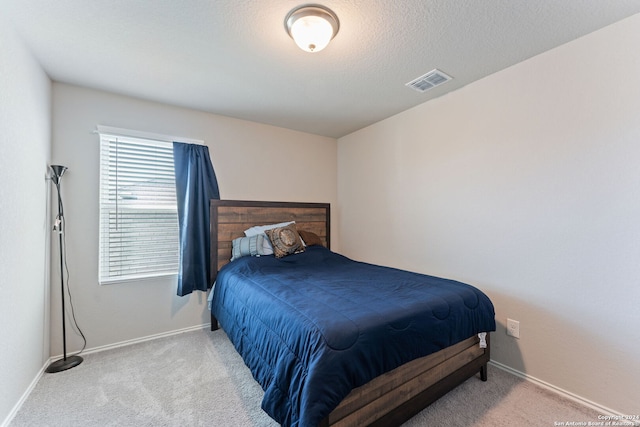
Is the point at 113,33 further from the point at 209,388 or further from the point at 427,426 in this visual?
the point at 427,426

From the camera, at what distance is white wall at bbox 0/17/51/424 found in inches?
62.2

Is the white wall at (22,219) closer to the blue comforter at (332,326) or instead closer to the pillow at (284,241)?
the blue comforter at (332,326)

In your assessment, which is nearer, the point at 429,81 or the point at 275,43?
the point at 275,43

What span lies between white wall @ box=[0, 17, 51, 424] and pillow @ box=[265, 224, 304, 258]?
189 centimetres

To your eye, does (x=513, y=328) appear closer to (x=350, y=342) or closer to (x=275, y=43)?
(x=350, y=342)

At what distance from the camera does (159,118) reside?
281 cm

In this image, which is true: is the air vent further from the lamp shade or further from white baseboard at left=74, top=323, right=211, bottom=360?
white baseboard at left=74, top=323, right=211, bottom=360

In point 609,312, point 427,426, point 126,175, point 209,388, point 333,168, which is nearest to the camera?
point 427,426

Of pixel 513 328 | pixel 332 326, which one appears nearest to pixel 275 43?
pixel 332 326

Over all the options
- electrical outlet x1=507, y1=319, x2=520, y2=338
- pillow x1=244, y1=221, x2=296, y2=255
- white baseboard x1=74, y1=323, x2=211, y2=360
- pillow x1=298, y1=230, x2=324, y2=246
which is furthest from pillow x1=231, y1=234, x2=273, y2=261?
electrical outlet x1=507, y1=319, x2=520, y2=338

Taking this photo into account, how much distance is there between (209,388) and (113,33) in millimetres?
2496

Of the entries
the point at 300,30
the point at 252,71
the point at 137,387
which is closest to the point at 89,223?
the point at 137,387

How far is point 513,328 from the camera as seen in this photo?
2.13 meters

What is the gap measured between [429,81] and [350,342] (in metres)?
2.24
